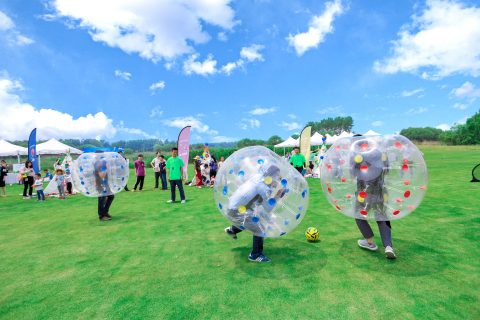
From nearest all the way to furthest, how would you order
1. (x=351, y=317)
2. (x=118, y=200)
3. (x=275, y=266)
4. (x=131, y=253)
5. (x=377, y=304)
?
(x=351, y=317), (x=377, y=304), (x=275, y=266), (x=131, y=253), (x=118, y=200)

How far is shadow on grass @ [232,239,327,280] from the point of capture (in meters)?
4.18

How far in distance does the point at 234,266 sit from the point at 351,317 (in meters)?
1.87

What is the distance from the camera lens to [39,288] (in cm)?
398

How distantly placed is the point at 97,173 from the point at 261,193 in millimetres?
5013

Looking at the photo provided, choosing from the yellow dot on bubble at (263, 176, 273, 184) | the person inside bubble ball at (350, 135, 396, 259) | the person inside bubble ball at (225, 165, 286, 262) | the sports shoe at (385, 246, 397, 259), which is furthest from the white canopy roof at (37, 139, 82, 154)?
the sports shoe at (385, 246, 397, 259)

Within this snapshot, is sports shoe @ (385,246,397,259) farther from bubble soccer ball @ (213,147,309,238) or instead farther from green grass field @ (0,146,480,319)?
bubble soccer ball @ (213,147,309,238)

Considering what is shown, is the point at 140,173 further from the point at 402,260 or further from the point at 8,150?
the point at 8,150

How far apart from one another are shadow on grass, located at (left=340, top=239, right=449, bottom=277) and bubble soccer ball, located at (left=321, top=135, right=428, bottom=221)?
696 mm

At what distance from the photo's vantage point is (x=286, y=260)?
4.65 m

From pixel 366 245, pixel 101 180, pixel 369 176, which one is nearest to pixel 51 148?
pixel 101 180

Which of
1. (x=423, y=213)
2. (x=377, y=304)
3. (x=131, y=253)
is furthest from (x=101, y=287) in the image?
(x=423, y=213)

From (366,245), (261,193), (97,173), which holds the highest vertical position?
(97,173)

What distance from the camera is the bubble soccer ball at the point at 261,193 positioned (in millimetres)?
4051

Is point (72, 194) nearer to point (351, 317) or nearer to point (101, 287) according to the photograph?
point (101, 287)
